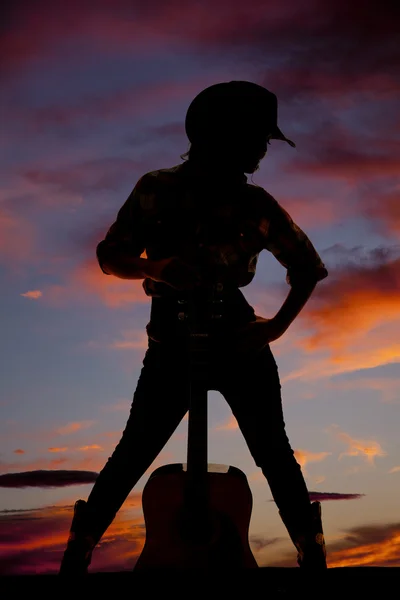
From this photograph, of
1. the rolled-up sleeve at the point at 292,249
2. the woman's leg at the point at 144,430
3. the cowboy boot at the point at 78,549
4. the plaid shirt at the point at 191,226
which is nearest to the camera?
the cowboy boot at the point at 78,549

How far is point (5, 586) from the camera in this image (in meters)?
3.00

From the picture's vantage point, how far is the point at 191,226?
3277 millimetres

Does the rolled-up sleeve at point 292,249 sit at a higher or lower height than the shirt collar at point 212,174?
lower

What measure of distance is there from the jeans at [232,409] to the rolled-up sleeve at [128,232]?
470 mm

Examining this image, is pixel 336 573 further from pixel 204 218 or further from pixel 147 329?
pixel 204 218

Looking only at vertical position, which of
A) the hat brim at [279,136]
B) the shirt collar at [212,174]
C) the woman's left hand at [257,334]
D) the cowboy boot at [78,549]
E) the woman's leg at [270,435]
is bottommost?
the cowboy boot at [78,549]

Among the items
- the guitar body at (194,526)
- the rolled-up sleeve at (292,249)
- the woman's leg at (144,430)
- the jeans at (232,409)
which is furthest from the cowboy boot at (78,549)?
the rolled-up sleeve at (292,249)

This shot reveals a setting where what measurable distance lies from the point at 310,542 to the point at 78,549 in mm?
1017

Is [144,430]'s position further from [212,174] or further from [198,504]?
[212,174]

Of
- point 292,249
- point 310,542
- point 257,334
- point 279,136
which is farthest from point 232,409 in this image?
point 279,136

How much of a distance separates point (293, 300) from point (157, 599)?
148 centimetres

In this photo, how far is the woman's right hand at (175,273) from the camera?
3.07 meters

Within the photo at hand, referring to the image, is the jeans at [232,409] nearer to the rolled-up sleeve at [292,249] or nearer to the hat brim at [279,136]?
the rolled-up sleeve at [292,249]

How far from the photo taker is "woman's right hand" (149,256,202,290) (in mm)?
3066
